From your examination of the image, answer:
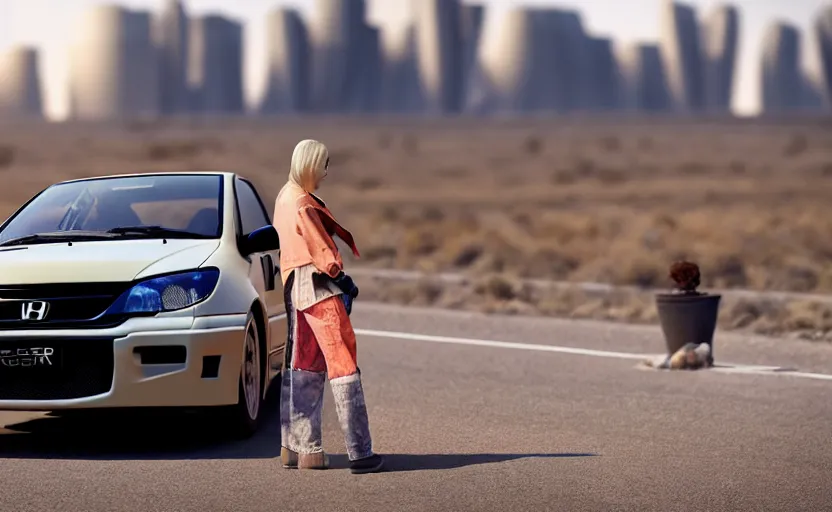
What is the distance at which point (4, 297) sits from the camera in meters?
8.66

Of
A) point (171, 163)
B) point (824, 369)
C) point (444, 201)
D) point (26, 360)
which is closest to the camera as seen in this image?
point (26, 360)

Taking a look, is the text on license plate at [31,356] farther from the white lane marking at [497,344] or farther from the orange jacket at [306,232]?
the white lane marking at [497,344]

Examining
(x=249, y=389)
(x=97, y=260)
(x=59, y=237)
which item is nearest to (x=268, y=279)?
(x=249, y=389)

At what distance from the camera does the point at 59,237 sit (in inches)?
378

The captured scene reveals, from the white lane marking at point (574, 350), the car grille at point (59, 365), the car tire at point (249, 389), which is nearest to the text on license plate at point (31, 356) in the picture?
the car grille at point (59, 365)

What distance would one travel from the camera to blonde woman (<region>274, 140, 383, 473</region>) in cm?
809

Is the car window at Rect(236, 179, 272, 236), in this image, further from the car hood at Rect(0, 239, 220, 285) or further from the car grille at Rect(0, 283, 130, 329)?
the car grille at Rect(0, 283, 130, 329)

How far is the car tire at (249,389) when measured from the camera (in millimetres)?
9141

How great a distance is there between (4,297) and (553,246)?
76.4 ft

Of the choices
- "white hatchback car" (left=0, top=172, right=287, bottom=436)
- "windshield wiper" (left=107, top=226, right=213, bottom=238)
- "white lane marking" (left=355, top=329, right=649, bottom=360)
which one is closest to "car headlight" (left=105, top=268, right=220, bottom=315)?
"white hatchback car" (left=0, top=172, right=287, bottom=436)

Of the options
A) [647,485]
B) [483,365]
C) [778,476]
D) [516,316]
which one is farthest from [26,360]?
[516,316]

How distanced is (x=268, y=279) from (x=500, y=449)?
2.11 metres

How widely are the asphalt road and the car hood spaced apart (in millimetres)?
1081

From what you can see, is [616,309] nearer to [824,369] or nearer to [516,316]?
[516,316]
